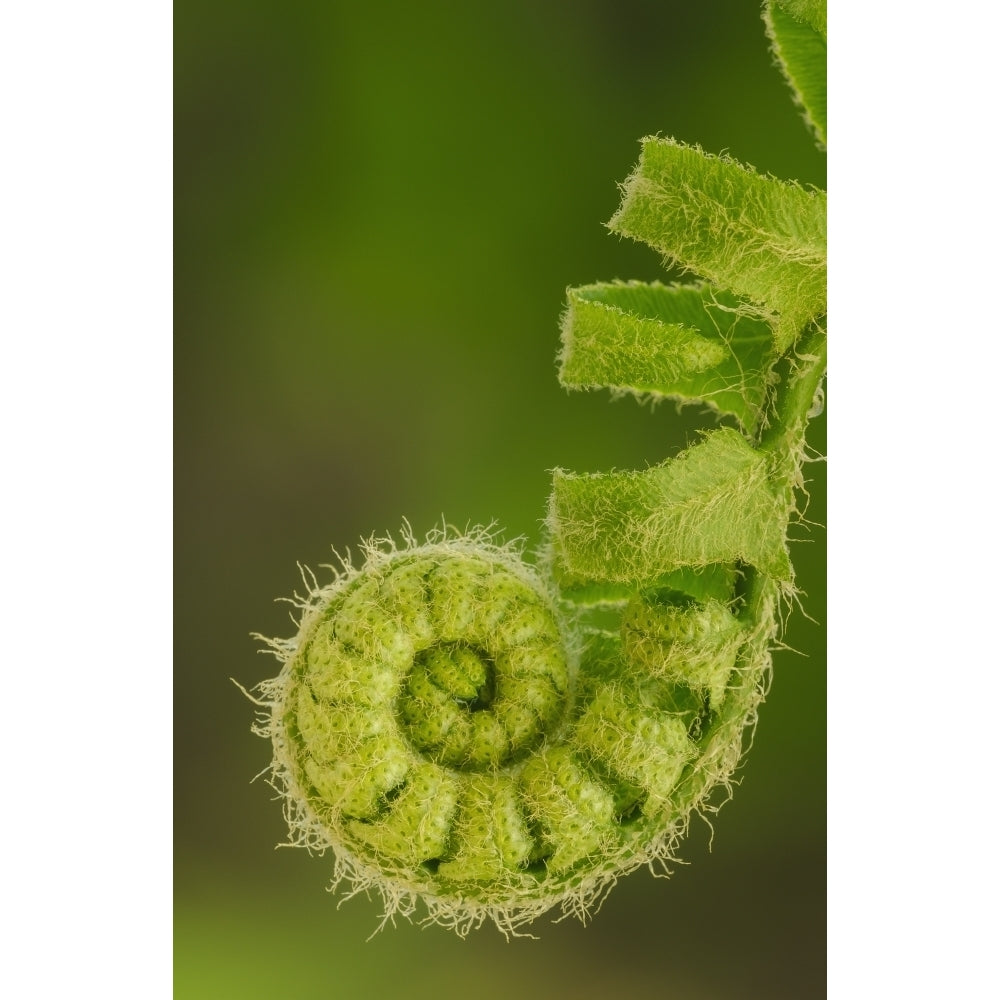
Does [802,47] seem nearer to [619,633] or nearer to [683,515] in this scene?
[683,515]

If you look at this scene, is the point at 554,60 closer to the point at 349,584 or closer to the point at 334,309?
the point at 334,309

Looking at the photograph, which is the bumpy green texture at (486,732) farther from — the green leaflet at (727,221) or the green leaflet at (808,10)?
the green leaflet at (808,10)

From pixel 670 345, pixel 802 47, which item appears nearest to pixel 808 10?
pixel 802 47

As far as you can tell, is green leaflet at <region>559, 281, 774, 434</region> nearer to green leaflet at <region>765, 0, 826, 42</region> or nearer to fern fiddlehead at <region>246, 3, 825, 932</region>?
fern fiddlehead at <region>246, 3, 825, 932</region>

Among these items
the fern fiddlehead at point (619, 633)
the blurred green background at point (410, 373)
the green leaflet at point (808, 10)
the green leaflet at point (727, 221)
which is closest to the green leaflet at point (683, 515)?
the fern fiddlehead at point (619, 633)

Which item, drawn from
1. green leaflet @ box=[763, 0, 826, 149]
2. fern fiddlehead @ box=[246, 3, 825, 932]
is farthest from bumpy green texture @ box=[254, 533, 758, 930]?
green leaflet @ box=[763, 0, 826, 149]
